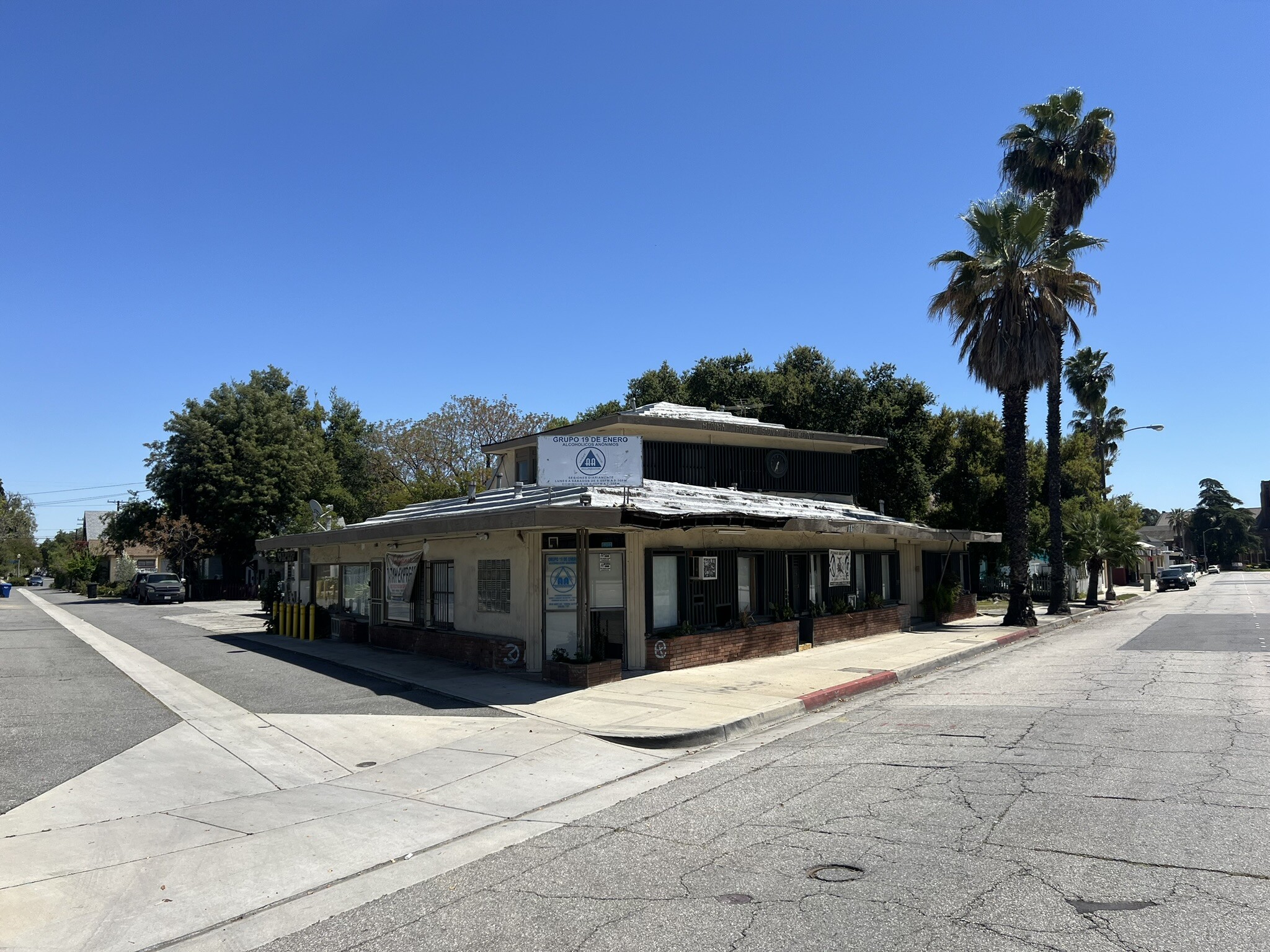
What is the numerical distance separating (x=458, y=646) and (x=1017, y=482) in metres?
19.5

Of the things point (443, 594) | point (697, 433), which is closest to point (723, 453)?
point (697, 433)

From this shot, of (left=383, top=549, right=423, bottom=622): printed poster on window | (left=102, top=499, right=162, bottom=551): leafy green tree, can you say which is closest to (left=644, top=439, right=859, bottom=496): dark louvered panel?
(left=383, top=549, right=423, bottom=622): printed poster on window

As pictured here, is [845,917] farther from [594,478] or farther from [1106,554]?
[1106,554]

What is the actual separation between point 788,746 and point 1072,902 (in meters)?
5.47

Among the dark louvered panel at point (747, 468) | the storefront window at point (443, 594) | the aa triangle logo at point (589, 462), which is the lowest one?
the storefront window at point (443, 594)

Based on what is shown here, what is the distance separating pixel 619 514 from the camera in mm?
13906

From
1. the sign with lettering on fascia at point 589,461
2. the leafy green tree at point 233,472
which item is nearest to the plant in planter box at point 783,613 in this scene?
the sign with lettering on fascia at point 589,461

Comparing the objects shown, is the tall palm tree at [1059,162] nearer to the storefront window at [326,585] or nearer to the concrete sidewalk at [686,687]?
the concrete sidewalk at [686,687]

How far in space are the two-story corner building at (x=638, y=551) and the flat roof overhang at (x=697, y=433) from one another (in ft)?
0.23

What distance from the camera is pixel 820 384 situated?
3931 centimetres

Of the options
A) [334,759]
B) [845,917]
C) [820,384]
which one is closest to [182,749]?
[334,759]

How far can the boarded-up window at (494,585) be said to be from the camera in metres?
16.6

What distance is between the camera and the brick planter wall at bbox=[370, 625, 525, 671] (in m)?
16.1

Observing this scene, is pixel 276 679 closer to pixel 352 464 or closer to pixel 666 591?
pixel 666 591
